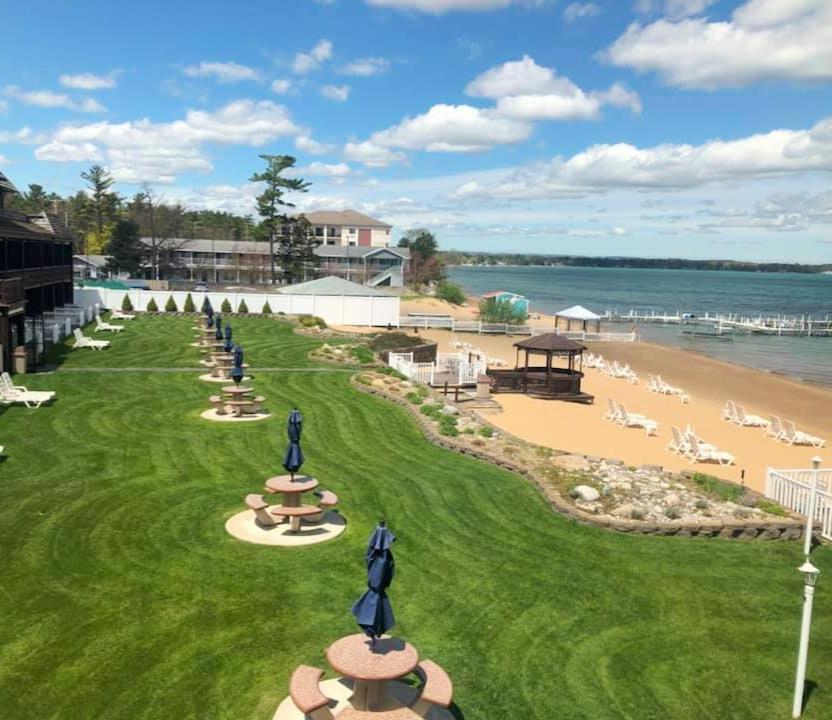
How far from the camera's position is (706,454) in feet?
60.1

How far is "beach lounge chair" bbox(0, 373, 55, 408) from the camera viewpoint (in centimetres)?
1875

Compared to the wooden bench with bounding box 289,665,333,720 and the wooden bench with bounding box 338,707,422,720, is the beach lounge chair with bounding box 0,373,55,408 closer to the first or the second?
the wooden bench with bounding box 289,665,333,720

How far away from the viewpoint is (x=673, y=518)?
41.4 ft

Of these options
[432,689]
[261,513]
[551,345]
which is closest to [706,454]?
[551,345]

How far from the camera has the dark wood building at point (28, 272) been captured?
2317cm

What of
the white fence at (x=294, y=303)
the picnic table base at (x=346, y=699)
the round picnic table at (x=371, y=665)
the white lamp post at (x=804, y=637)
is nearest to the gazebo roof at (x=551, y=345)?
the white lamp post at (x=804, y=637)

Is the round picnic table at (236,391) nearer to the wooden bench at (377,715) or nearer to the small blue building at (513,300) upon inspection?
the wooden bench at (377,715)

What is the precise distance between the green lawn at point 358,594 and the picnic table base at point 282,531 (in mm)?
238

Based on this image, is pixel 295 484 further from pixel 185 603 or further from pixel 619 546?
pixel 619 546

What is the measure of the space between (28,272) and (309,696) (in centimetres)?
3142

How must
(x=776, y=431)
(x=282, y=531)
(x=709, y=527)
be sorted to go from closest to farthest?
(x=282, y=531)
(x=709, y=527)
(x=776, y=431)

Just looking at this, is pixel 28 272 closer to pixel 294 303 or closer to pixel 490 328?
pixel 294 303

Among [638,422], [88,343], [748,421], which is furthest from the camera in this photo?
[88,343]

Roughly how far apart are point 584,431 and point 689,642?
1302 centimetres
